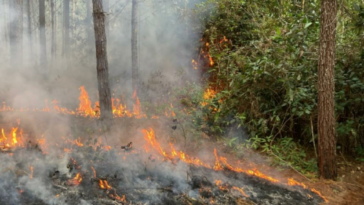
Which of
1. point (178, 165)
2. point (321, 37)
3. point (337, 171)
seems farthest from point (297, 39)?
point (178, 165)

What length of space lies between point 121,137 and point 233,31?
6.50 m

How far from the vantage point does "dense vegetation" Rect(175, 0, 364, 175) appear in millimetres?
7152

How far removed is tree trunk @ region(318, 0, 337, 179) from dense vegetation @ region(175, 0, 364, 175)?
1.70 feet

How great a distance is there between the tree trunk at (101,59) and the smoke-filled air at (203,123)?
31 mm

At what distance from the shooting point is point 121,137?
8414 mm

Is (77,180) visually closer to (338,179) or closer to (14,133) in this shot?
(14,133)

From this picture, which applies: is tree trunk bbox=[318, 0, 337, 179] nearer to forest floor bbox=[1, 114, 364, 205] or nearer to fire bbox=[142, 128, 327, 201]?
forest floor bbox=[1, 114, 364, 205]

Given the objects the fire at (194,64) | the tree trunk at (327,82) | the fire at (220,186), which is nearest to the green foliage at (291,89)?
the tree trunk at (327,82)

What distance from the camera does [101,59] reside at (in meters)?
8.52

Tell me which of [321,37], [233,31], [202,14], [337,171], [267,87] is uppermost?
[202,14]

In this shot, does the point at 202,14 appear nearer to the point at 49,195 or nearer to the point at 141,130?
the point at 141,130

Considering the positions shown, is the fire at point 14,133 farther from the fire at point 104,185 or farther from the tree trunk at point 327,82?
the tree trunk at point 327,82

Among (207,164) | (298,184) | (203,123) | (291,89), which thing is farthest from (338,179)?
(203,123)

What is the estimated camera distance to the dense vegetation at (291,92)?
715cm
